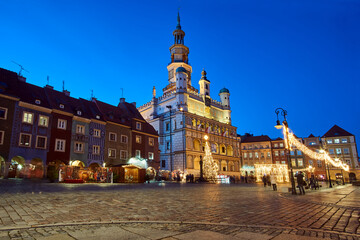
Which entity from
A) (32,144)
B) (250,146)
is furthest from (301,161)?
(32,144)

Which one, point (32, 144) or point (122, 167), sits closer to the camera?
point (32, 144)

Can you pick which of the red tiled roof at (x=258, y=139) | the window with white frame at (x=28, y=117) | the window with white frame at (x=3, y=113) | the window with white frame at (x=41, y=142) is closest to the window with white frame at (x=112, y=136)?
the window with white frame at (x=41, y=142)

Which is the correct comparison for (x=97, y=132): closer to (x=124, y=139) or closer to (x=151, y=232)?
(x=124, y=139)

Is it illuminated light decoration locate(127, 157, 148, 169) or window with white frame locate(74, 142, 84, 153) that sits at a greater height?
window with white frame locate(74, 142, 84, 153)

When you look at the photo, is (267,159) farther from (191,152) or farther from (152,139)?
(152,139)

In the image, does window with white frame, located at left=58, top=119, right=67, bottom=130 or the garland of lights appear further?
window with white frame, located at left=58, top=119, right=67, bottom=130

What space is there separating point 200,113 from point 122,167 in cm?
3629

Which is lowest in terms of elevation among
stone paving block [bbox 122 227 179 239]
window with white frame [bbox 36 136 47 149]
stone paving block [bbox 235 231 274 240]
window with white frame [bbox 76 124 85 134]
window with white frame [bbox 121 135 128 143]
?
stone paving block [bbox 235 231 274 240]

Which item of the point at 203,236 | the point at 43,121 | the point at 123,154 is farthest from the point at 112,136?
the point at 203,236

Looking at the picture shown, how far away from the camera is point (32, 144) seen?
29.2 m

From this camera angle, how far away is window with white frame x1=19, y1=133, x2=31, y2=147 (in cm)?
2837

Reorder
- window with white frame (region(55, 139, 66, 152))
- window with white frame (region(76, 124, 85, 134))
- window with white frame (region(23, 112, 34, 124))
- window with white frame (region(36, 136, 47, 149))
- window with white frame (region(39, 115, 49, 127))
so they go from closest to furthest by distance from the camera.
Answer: window with white frame (region(23, 112, 34, 124)) < window with white frame (region(36, 136, 47, 149)) < window with white frame (region(39, 115, 49, 127)) < window with white frame (region(55, 139, 66, 152)) < window with white frame (region(76, 124, 85, 134))

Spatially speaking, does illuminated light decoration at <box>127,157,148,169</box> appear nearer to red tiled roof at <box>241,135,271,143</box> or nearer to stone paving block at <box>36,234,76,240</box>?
stone paving block at <box>36,234,76,240</box>

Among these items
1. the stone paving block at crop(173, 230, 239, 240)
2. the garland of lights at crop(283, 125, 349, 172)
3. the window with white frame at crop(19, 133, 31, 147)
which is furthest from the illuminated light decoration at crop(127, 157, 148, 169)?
the stone paving block at crop(173, 230, 239, 240)
